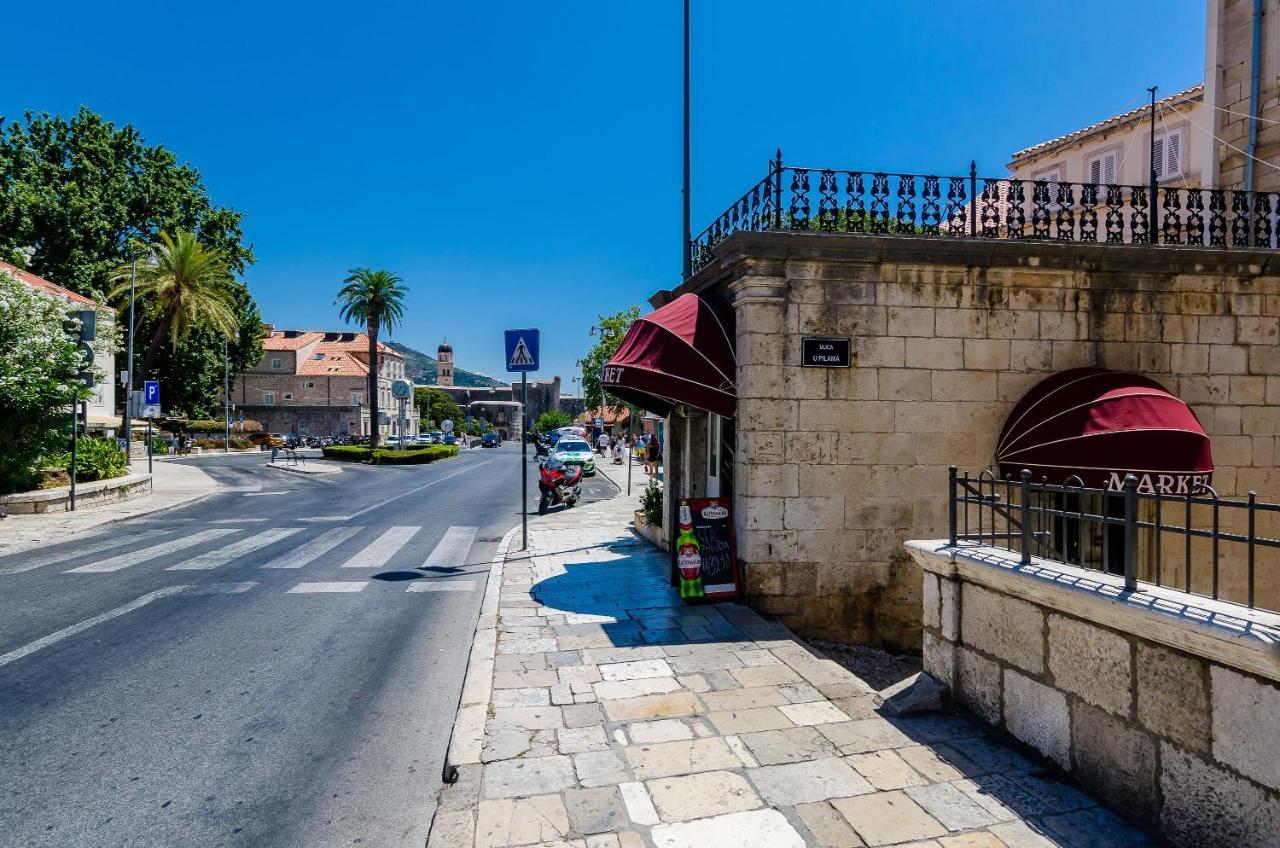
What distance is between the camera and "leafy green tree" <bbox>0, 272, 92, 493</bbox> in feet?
50.1

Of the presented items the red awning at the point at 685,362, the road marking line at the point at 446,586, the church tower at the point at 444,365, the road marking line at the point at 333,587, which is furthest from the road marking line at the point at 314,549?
the church tower at the point at 444,365

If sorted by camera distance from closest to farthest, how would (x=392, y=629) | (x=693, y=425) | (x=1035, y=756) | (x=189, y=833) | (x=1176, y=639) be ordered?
1. (x=1176, y=639)
2. (x=189, y=833)
3. (x=1035, y=756)
4. (x=392, y=629)
5. (x=693, y=425)

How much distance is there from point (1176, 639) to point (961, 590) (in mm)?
1722

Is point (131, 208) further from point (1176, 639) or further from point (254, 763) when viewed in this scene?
point (1176, 639)

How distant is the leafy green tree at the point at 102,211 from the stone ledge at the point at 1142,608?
121 feet

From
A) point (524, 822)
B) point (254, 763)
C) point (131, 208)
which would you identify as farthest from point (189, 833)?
point (131, 208)

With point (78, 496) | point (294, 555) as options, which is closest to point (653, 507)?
point (294, 555)

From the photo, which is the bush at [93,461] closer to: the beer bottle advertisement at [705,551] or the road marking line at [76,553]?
the road marking line at [76,553]

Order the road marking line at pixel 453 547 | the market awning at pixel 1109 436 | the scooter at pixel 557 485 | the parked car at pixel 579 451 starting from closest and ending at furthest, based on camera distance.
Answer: the market awning at pixel 1109 436 → the road marking line at pixel 453 547 → the scooter at pixel 557 485 → the parked car at pixel 579 451

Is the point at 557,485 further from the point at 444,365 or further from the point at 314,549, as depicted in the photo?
the point at 444,365

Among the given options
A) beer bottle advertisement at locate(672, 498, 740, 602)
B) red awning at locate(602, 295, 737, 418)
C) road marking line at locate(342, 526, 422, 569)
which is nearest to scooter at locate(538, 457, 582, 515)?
road marking line at locate(342, 526, 422, 569)

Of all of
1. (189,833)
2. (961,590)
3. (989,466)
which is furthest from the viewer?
(989,466)

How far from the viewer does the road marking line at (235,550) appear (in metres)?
10.3

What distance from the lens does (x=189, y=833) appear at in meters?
3.72
